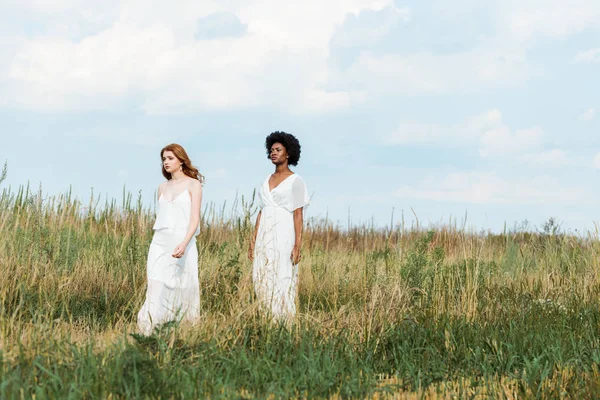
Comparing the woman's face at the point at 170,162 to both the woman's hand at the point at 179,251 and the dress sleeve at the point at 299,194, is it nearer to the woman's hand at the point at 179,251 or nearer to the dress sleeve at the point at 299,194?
the woman's hand at the point at 179,251

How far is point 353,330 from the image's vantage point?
5.18 metres

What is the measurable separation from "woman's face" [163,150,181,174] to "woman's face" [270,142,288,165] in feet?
3.74

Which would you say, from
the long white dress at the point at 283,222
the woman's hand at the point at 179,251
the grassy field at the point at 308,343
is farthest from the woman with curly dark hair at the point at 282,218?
the woman's hand at the point at 179,251

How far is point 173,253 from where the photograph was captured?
232 inches

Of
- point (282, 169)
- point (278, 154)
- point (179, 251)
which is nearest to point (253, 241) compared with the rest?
point (282, 169)

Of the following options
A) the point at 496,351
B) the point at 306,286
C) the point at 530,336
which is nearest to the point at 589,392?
the point at 496,351

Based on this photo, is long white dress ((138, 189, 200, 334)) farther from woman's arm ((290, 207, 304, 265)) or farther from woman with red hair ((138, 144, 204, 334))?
Answer: woman's arm ((290, 207, 304, 265))

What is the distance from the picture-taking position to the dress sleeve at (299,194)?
668cm

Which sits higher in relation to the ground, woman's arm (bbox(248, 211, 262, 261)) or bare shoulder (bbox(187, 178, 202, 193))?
bare shoulder (bbox(187, 178, 202, 193))

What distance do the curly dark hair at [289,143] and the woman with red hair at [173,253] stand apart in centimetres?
126

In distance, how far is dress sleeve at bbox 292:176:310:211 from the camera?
21.9ft

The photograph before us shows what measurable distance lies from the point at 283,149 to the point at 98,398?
13.3 ft

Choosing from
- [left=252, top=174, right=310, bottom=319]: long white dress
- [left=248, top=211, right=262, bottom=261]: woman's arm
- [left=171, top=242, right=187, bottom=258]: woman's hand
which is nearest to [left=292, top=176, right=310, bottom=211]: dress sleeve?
[left=252, top=174, right=310, bottom=319]: long white dress

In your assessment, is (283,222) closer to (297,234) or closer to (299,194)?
(297,234)
